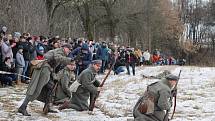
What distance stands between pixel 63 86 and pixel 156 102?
4163 millimetres

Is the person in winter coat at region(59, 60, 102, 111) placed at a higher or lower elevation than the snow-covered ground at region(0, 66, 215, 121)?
higher

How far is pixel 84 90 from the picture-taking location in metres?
13.4

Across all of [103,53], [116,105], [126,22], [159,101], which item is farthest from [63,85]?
[126,22]

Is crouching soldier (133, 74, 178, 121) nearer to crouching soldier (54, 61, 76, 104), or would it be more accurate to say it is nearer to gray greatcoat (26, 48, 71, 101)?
gray greatcoat (26, 48, 71, 101)

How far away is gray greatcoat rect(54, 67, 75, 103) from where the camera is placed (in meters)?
13.3

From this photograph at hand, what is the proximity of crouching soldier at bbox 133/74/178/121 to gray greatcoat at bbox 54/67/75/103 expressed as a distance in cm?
375

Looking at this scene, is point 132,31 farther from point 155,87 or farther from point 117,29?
point 155,87

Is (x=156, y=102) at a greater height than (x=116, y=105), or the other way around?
(x=156, y=102)

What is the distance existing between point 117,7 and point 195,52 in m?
23.6

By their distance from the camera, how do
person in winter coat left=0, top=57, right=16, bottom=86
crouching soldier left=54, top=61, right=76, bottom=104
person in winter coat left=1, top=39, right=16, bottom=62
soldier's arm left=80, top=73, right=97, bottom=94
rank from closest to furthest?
1. soldier's arm left=80, top=73, right=97, bottom=94
2. crouching soldier left=54, top=61, right=76, bottom=104
3. person in winter coat left=1, top=39, right=16, bottom=62
4. person in winter coat left=0, top=57, right=16, bottom=86

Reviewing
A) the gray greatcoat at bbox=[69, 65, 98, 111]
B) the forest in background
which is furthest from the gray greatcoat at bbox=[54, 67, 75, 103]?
the forest in background

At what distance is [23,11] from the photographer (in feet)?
87.0

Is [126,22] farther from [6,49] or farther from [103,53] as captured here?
[6,49]

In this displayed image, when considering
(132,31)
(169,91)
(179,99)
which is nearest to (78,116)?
(169,91)
